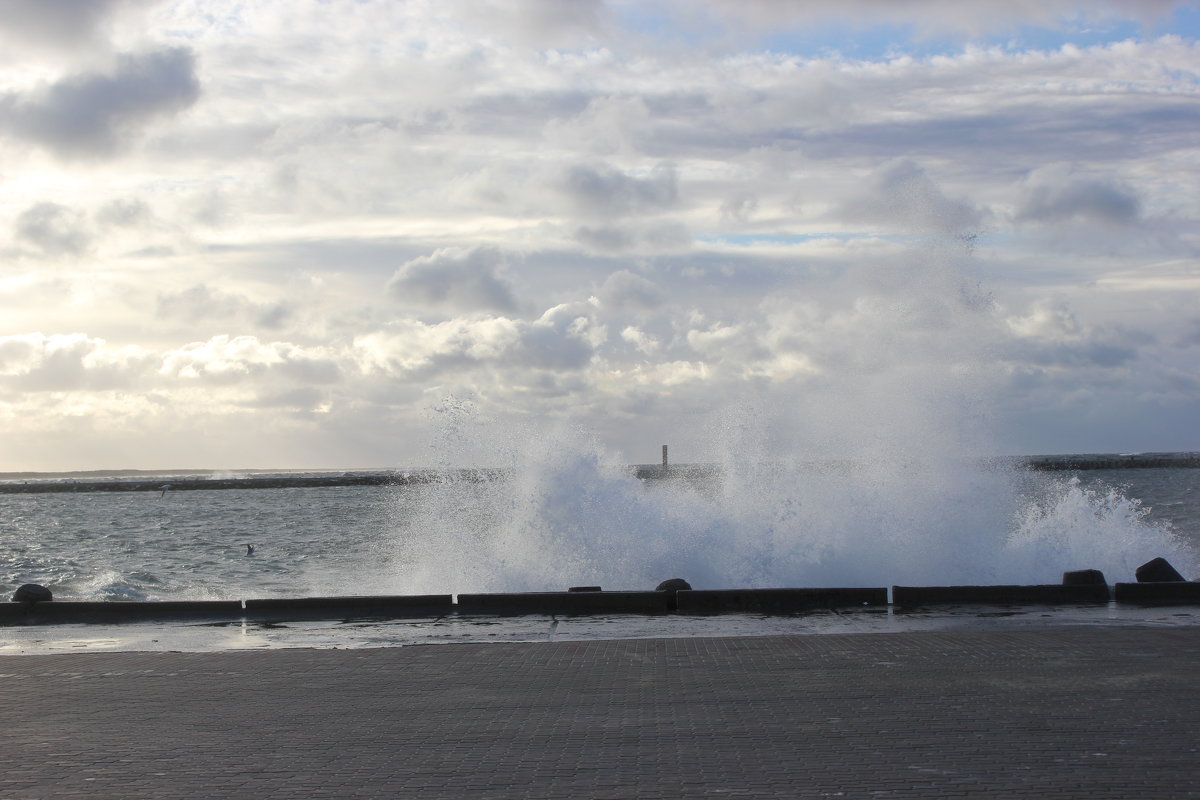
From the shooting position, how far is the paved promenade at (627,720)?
19.1ft

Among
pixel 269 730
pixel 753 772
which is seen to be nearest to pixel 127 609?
pixel 269 730

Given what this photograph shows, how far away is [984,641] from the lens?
10367mm

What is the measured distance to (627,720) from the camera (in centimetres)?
730

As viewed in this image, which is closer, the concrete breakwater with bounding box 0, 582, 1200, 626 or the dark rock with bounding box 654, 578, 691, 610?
the concrete breakwater with bounding box 0, 582, 1200, 626

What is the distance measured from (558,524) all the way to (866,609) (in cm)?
865

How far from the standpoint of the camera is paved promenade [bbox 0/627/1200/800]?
229 inches

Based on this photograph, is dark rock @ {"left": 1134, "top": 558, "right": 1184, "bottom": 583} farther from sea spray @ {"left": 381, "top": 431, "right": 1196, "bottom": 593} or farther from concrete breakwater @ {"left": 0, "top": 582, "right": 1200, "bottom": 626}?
sea spray @ {"left": 381, "top": 431, "right": 1196, "bottom": 593}

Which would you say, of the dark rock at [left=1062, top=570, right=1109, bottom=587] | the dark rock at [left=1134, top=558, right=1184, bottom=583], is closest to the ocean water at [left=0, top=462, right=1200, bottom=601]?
the dark rock at [left=1134, top=558, right=1184, bottom=583]

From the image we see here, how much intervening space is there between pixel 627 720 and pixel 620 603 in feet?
20.0

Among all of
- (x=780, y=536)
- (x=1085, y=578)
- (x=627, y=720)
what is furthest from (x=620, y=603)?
(x=780, y=536)

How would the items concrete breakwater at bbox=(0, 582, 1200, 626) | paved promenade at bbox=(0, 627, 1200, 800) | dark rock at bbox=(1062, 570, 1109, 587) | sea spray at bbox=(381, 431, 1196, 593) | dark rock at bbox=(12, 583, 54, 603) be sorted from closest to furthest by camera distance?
paved promenade at bbox=(0, 627, 1200, 800) → concrete breakwater at bbox=(0, 582, 1200, 626) → dark rock at bbox=(1062, 570, 1109, 587) → dark rock at bbox=(12, 583, 54, 603) → sea spray at bbox=(381, 431, 1196, 593)

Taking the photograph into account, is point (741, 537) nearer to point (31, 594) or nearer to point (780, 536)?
point (780, 536)

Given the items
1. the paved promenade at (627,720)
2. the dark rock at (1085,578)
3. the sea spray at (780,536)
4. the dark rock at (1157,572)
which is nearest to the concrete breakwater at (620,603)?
the dark rock at (1085,578)

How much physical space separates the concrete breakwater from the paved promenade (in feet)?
8.04
